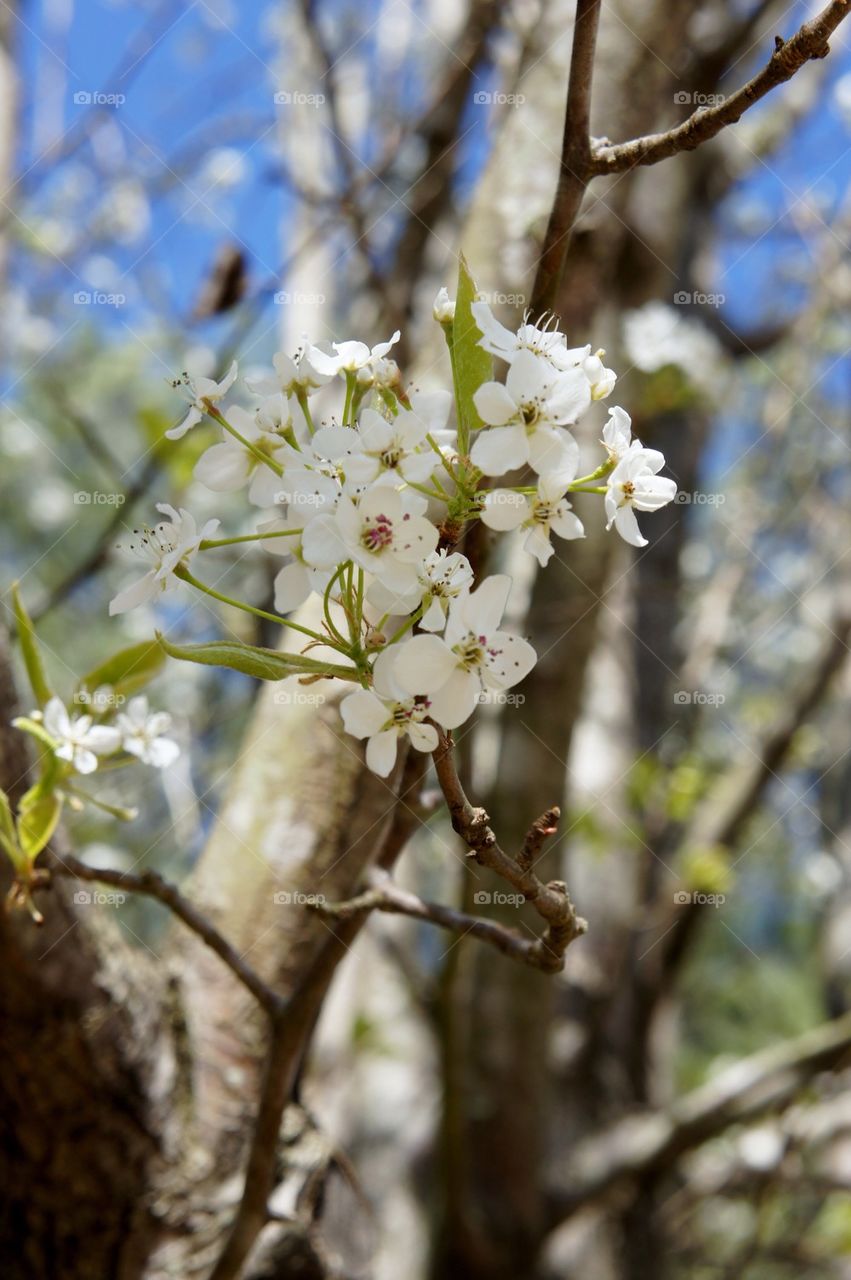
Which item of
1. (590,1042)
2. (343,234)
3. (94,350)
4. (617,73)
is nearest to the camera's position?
(617,73)

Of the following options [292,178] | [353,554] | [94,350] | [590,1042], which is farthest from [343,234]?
[94,350]

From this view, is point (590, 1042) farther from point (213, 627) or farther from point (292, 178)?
point (292, 178)

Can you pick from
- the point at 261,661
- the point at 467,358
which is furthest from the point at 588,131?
the point at 261,661

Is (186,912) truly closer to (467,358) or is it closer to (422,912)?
(422,912)

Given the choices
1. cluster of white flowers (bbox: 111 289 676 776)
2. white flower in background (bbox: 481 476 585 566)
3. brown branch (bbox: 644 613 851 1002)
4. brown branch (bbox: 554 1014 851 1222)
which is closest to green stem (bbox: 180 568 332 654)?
cluster of white flowers (bbox: 111 289 676 776)

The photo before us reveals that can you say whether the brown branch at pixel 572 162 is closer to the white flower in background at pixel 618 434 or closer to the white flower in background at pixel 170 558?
the white flower in background at pixel 618 434
